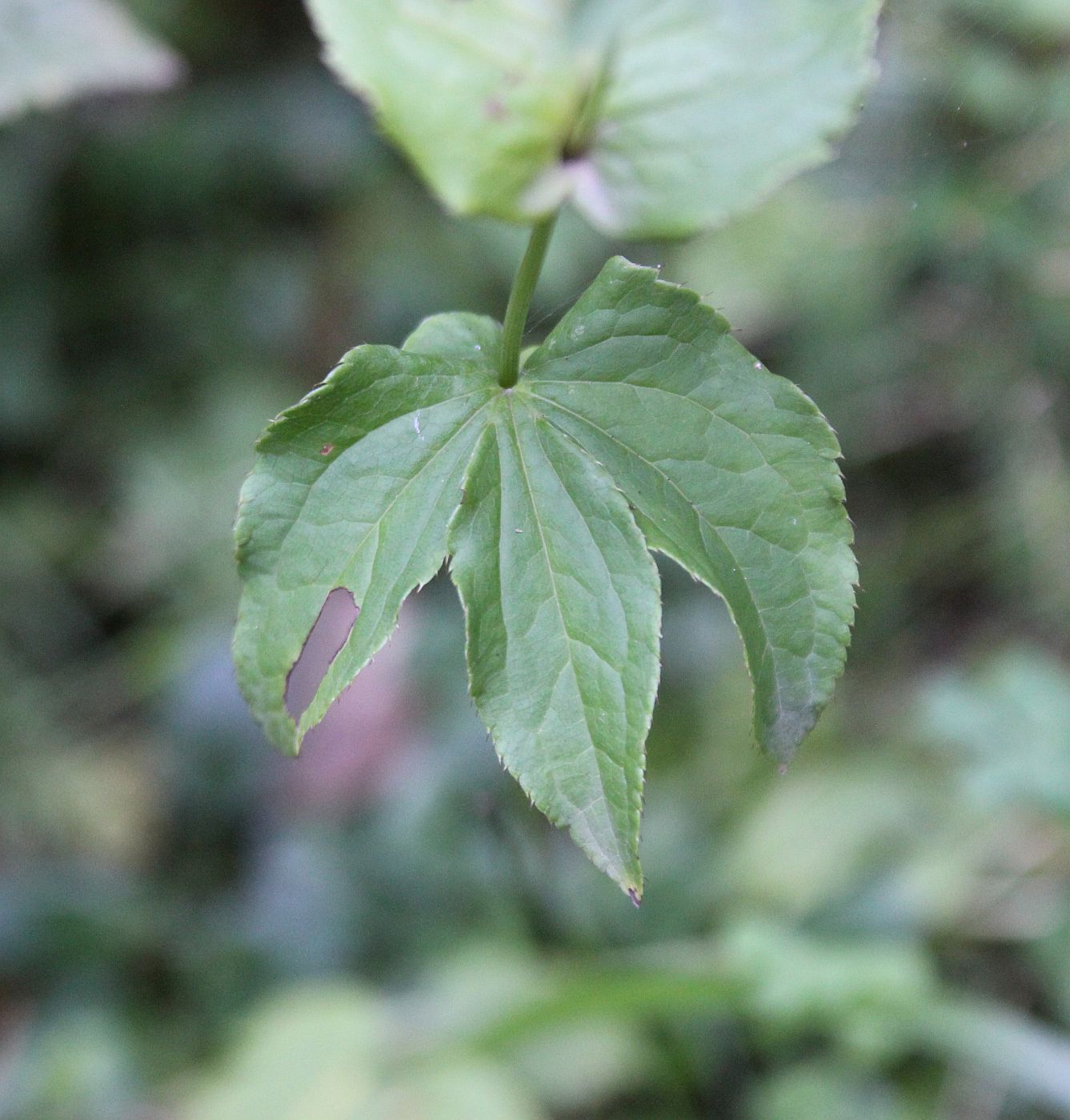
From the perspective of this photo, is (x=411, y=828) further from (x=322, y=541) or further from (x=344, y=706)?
(x=322, y=541)

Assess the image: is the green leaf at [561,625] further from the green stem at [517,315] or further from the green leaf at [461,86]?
the green leaf at [461,86]

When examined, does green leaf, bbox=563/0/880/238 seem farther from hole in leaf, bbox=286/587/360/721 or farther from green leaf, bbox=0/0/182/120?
hole in leaf, bbox=286/587/360/721

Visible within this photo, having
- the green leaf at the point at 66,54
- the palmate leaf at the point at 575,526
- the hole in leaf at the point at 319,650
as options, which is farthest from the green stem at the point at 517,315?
the hole in leaf at the point at 319,650

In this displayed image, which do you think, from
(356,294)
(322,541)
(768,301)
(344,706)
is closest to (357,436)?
(322,541)

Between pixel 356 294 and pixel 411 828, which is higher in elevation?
pixel 356 294

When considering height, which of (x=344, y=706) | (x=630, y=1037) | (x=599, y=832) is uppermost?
(x=599, y=832)

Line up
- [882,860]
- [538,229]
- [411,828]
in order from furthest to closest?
[411,828] → [882,860] → [538,229]

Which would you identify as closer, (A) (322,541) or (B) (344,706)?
(A) (322,541)
